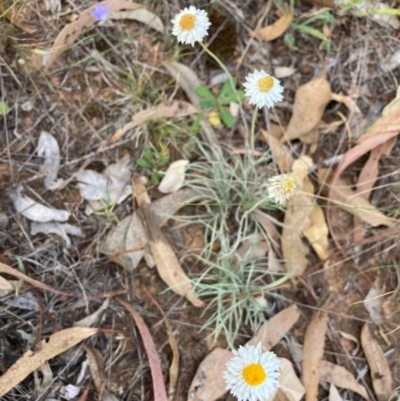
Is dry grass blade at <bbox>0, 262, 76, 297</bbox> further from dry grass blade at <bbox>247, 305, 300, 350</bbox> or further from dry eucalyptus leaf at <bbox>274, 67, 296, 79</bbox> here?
dry eucalyptus leaf at <bbox>274, 67, 296, 79</bbox>

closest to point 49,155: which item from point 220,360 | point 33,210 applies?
point 33,210

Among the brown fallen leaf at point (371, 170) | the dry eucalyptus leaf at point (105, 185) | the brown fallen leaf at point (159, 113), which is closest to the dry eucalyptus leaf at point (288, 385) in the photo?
the brown fallen leaf at point (371, 170)

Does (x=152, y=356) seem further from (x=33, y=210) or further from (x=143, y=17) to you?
(x=143, y=17)

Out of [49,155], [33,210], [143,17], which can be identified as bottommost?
[33,210]

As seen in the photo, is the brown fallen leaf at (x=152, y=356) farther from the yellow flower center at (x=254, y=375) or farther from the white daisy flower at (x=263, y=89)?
the white daisy flower at (x=263, y=89)

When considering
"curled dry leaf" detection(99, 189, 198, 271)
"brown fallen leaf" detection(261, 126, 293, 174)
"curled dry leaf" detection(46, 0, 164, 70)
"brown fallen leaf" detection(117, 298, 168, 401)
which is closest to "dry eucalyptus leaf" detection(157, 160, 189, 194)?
Result: "curled dry leaf" detection(99, 189, 198, 271)

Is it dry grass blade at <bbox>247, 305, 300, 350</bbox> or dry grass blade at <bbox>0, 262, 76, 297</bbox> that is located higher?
dry grass blade at <bbox>0, 262, 76, 297</bbox>
